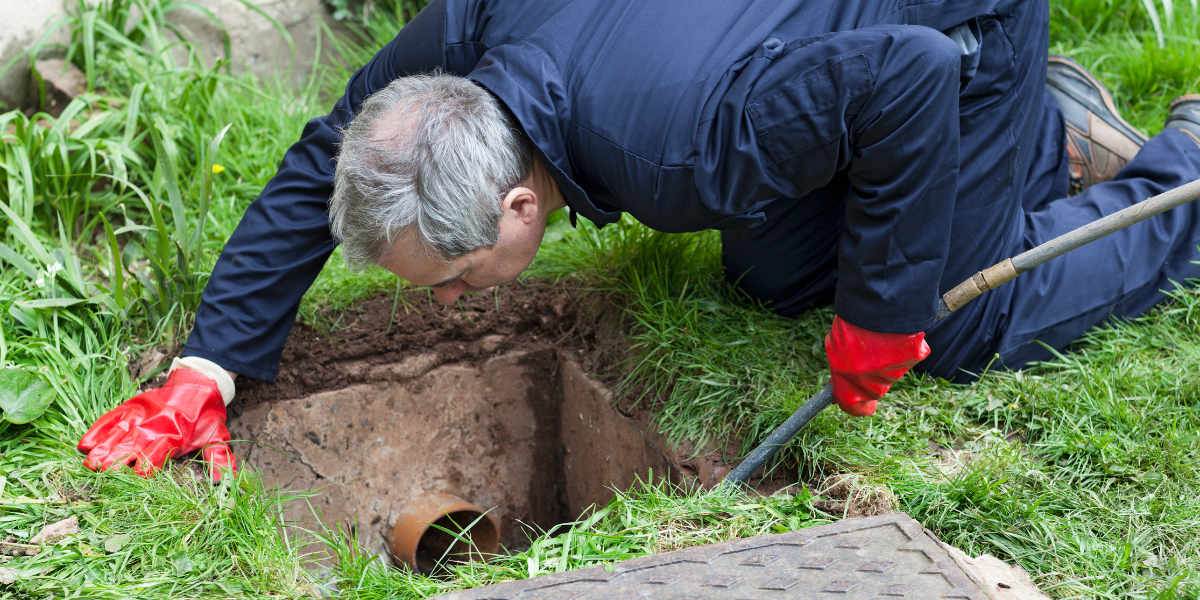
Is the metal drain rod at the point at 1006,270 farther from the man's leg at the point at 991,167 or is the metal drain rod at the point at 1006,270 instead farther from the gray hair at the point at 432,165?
the gray hair at the point at 432,165

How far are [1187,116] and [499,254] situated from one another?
2.10m

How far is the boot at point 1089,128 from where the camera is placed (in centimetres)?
252

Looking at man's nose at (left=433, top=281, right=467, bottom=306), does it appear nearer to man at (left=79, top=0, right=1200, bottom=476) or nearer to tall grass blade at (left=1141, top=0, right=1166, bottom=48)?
man at (left=79, top=0, right=1200, bottom=476)

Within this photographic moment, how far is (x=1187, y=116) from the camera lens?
7.93 feet

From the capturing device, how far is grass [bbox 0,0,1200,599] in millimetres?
1627

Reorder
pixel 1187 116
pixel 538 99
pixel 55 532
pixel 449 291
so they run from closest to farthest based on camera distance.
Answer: pixel 538 99, pixel 55 532, pixel 449 291, pixel 1187 116

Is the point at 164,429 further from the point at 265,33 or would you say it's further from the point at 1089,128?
the point at 1089,128

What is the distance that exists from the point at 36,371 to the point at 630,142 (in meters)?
1.55

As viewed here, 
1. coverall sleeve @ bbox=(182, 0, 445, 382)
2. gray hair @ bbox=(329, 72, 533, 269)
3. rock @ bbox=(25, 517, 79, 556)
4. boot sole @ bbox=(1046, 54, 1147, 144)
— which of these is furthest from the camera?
boot sole @ bbox=(1046, 54, 1147, 144)

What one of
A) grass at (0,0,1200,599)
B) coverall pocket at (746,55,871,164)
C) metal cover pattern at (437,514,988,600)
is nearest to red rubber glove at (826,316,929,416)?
grass at (0,0,1200,599)

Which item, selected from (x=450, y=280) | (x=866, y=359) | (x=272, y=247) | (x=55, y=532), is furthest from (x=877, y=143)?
(x=55, y=532)

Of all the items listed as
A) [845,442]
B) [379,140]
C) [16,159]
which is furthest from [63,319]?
[845,442]

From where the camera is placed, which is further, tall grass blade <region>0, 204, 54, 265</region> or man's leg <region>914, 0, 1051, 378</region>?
tall grass blade <region>0, 204, 54, 265</region>

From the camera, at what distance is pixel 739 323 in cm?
225
